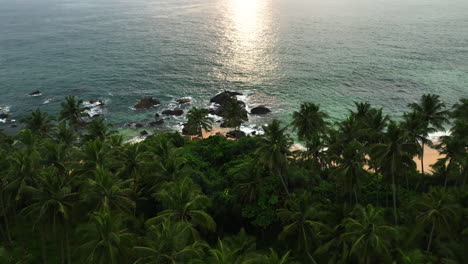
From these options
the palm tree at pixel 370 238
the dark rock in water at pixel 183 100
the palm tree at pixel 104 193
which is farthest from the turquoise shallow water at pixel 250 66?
the palm tree at pixel 370 238

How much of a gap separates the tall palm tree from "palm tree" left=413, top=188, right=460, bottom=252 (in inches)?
632

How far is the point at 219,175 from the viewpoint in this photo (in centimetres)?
5225

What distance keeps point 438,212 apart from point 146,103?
88869 millimetres

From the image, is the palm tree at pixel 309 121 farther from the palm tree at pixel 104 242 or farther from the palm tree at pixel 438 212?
the palm tree at pixel 104 242

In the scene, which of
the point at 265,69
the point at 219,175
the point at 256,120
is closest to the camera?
the point at 219,175

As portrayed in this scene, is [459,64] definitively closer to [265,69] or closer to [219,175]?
[265,69]

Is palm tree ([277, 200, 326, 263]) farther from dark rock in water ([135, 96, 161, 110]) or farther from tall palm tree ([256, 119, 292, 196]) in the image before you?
dark rock in water ([135, 96, 161, 110])

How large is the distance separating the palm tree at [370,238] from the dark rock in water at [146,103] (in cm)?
8408

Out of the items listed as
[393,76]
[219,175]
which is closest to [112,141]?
[219,175]

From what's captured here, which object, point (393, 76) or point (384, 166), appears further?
point (393, 76)

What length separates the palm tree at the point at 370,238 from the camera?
2857cm

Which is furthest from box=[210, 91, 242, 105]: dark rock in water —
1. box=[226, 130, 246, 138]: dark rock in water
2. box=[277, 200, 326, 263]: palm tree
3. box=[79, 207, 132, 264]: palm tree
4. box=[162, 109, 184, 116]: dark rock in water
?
box=[79, 207, 132, 264]: palm tree

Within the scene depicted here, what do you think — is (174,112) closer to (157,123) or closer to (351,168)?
(157,123)

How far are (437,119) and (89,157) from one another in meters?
50.9
